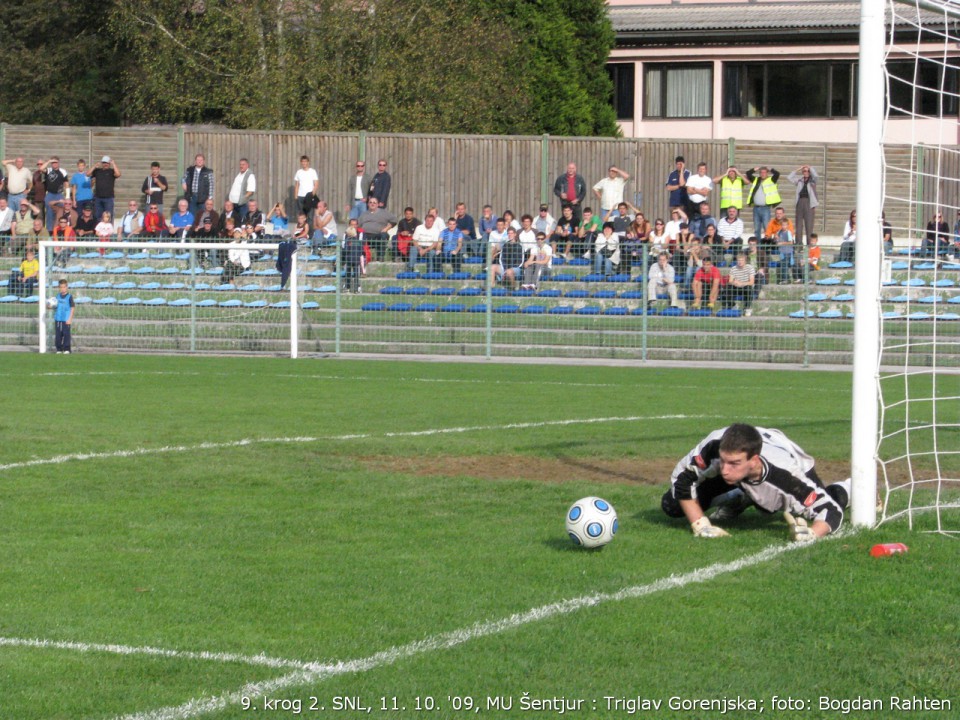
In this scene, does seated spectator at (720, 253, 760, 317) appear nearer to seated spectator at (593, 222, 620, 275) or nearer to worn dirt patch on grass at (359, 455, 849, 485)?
seated spectator at (593, 222, 620, 275)

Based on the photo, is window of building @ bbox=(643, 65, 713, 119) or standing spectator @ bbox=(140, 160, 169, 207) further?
window of building @ bbox=(643, 65, 713, 119)

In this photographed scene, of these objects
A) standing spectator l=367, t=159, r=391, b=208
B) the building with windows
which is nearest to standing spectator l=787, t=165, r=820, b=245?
Answer: standing spectator l=367, t=159, r=391, b=208

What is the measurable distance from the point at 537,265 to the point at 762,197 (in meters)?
5.23

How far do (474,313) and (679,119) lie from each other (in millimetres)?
24043

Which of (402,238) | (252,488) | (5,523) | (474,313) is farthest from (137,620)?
(402,238)

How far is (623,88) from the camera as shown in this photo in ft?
157

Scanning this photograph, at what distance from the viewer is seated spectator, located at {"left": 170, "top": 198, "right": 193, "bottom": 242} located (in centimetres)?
2850

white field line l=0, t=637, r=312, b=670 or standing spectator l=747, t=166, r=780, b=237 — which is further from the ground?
standing spectator l=747, t=166, r=780, b=237

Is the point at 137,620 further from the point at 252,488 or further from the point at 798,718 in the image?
the point at 252,488

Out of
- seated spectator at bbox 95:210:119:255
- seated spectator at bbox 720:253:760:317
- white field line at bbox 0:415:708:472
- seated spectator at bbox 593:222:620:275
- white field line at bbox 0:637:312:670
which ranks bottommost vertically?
white field line at bbox 0:637:312:670

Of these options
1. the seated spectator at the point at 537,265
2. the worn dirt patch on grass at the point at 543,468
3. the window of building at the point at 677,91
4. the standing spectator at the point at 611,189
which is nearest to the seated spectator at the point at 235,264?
the seated spectator at the point at 537,265

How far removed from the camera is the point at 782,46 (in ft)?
148

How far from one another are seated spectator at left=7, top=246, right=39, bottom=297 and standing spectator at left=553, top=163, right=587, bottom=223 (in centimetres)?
1032

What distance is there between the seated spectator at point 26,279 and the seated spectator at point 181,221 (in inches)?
122
